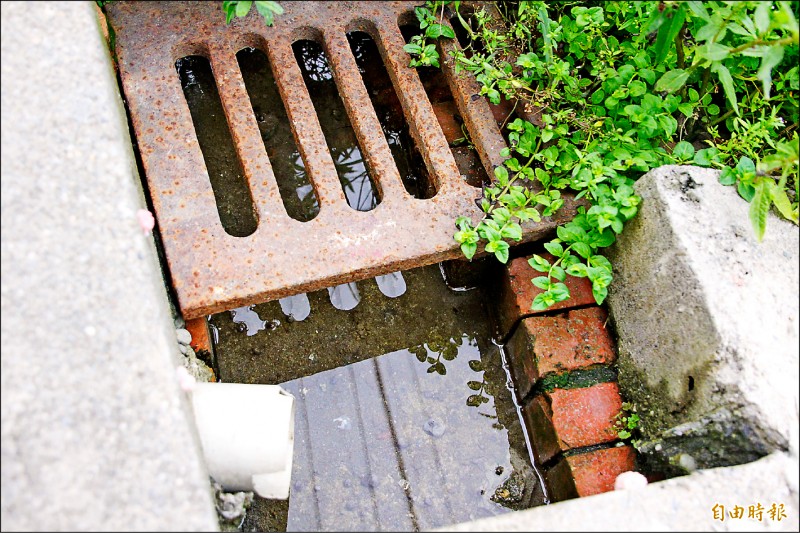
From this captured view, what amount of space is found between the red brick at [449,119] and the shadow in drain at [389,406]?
1.40 ft

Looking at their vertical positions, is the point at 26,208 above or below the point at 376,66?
below

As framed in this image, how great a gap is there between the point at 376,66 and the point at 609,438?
1420 millimetres

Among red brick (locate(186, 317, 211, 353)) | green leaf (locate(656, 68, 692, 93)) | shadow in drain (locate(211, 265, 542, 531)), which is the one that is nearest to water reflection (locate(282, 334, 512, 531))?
shadow in drain (locate(211, 265, 542, 531))

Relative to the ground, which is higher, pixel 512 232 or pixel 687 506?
pixel 512 232

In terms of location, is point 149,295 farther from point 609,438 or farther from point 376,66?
point 376,66

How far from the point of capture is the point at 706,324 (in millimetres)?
1523

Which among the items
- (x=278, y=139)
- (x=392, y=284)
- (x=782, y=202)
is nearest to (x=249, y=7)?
(x=278, y=139)

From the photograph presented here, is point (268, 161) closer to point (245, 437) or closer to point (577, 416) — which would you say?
point (245, 437)

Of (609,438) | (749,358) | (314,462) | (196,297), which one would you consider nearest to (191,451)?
(196,297)

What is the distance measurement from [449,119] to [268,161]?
0.65 m

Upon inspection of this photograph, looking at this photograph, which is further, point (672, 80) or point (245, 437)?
point (672, 80)

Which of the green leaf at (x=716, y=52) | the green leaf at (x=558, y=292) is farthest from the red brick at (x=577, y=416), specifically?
the green leaf at (x=716, y=52)

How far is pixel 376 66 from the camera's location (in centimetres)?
234

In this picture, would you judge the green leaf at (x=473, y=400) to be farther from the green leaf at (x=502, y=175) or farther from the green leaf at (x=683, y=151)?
the green leaf at (x=683, y=151)
